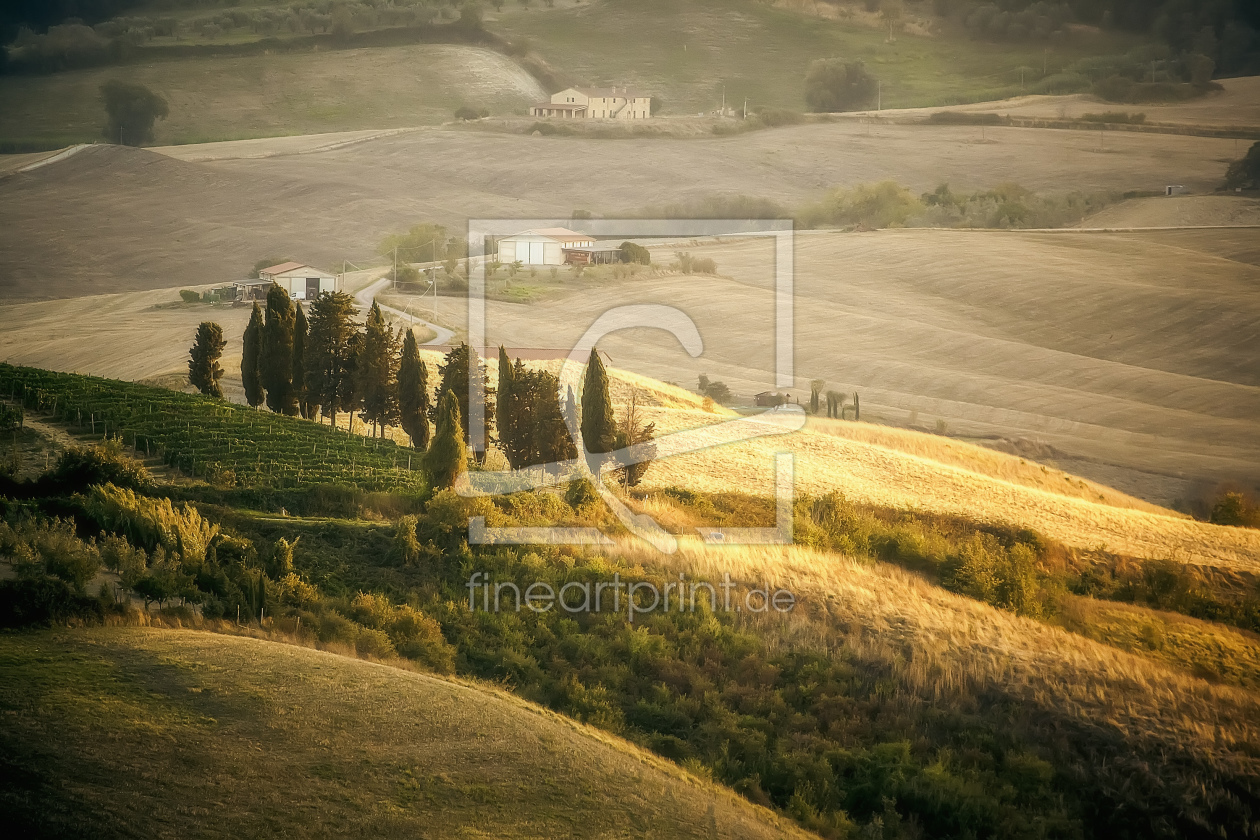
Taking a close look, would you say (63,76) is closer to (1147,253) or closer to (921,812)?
(1147,253)

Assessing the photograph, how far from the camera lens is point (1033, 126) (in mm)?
137625

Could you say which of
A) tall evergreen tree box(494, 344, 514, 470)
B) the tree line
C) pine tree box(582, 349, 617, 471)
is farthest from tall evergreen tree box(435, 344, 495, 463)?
pine tree box(582, 349, 617, 471)

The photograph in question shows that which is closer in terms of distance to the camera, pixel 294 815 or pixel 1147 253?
pixel 294 815

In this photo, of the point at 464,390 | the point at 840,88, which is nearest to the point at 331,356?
the point at 464,390

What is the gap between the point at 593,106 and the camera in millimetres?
145625

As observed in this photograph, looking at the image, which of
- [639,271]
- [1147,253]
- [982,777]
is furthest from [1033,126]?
[982,777]

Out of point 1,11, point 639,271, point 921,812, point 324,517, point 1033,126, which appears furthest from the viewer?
point 1,11

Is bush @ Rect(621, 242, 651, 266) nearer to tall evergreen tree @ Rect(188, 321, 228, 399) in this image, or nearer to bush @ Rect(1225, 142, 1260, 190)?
tall evergreen tree @ Rect(188, 321, 228, 399)

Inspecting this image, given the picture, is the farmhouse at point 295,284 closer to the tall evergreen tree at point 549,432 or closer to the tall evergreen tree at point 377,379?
the tall evergreen tree at point 377,379

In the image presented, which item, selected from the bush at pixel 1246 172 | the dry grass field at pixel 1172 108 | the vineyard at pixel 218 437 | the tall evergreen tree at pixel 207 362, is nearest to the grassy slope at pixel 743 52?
the dry grass field at pixel 1172 108

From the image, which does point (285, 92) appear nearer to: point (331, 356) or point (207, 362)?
point (207, 362)

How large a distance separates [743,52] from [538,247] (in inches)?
4412

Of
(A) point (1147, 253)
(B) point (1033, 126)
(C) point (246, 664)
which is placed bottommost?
(C) point (246, 664)

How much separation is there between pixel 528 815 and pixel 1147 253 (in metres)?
89.1
